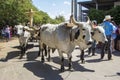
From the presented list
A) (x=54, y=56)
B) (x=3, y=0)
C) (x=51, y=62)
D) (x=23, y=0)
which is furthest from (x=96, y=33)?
(x=23, y=0)

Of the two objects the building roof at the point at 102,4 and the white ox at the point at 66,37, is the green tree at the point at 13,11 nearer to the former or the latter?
the building roof at the point at 102,4

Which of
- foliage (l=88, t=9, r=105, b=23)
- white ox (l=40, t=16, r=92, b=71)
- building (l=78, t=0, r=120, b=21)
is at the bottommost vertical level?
white ox (l=40, t=16, r=92, b=71)

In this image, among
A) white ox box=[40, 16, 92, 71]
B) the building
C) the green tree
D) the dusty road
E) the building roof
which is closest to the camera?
white ox box=[40, 16, 92, 71]

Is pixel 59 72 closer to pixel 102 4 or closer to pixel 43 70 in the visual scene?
pixel 43 70

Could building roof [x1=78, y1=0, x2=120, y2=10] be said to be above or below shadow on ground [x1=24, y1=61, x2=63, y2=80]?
above

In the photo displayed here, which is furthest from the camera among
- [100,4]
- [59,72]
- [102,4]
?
[100,4]

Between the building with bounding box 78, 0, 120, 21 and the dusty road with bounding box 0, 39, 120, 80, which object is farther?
the building with bounding box 78, 0, 120, 21

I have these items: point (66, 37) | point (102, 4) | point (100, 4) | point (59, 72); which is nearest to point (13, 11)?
point (102, 4)

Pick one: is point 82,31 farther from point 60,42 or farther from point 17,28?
point 17,28

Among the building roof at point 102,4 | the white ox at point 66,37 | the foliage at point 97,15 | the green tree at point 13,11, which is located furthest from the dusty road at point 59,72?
the building roof at point 102,4

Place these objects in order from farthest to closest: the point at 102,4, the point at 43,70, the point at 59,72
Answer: the point at 102,4 < the point at 43,70 < the point at 59,72

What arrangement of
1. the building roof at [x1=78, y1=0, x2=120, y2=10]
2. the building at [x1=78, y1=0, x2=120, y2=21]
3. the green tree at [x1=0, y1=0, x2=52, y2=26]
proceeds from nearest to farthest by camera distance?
the green tree at [x1=0, y1=0, x2=52, y2=26], the building at [x1=78, y1=0, x2=120, y2=21], the building roof at [x1=78, y1=0, x2=120, y2=10]

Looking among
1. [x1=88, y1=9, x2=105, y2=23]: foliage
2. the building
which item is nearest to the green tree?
[x1=88, y1=9, x2=105, y2=23]: foliage

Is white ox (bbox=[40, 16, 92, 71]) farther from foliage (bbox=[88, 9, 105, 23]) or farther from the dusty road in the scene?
foliage (bbox=[88, 9, 105, 23])
